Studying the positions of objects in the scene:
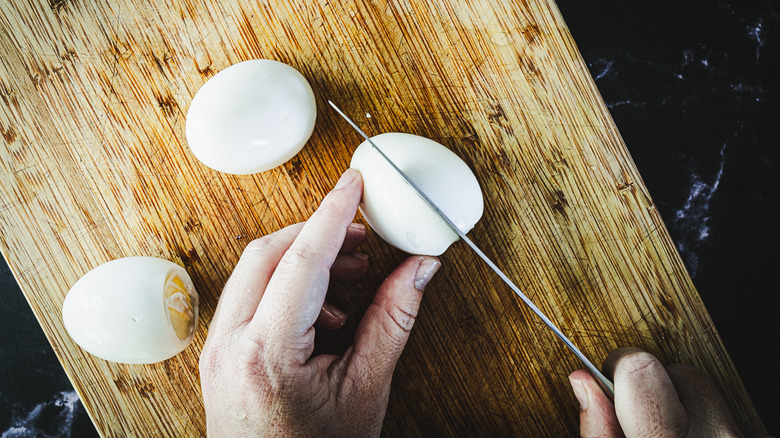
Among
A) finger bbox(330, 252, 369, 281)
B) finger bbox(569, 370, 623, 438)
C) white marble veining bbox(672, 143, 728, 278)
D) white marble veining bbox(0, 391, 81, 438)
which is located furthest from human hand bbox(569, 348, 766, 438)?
white marble veining bbox(0, 391, 81, 438)

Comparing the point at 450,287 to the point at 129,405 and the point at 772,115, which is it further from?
the point at 772,115

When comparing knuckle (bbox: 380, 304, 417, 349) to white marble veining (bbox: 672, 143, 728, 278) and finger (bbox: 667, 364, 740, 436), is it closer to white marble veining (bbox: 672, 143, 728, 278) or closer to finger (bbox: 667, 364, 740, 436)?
finger (bbox: 667, 364, 740, 436)

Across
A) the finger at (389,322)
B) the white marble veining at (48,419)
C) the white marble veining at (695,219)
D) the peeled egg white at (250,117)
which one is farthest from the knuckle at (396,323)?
the white marble veining at (48,419)

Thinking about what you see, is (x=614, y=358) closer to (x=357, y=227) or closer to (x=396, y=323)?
(x=396, y=323)

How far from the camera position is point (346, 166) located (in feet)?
3.26

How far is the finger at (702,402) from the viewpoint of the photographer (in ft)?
2.91

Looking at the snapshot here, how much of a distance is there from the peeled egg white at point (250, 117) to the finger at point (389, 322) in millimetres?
342

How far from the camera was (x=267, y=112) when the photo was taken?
84 centimetres

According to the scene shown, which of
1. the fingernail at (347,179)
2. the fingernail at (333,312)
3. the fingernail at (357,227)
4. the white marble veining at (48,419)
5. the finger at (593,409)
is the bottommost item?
the white marble veining at (48,419)

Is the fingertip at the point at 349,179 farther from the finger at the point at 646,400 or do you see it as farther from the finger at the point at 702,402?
the finger at the point at 702,402

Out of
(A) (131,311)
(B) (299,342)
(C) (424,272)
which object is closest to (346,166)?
(C) (424,272)

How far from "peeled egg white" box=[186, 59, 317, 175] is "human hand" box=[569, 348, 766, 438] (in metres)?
0.79

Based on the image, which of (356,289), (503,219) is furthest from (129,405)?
(503,219)

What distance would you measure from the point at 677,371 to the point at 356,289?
0.71m
